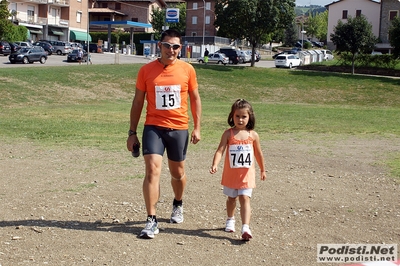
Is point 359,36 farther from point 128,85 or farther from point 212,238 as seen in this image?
point 212,238

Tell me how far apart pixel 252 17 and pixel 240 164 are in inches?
1655

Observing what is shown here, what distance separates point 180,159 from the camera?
605cm

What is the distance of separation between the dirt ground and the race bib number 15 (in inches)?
53.7

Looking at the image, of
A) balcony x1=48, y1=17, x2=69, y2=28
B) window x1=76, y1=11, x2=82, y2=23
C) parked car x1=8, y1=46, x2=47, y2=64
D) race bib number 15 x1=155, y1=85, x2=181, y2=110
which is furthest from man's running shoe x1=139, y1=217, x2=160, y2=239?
window x1=76, y1=11, x2=82, y2=23

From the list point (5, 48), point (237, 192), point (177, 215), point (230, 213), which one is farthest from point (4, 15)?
point (237, 192)

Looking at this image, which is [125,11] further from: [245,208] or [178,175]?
[245,208]

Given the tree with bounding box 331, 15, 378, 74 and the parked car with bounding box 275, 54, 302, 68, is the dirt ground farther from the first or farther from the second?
the parked car with bounding box 275, 54, 302, 68

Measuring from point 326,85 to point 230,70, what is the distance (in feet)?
26.8

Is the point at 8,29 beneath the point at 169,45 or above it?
above

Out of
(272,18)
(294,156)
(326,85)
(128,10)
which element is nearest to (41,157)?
(294,156)

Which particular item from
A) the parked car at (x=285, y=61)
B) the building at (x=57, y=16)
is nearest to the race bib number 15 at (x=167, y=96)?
the parked car at (x=285, y=61)

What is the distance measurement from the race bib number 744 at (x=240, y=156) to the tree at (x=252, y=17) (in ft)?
136

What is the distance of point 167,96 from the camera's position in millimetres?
5871

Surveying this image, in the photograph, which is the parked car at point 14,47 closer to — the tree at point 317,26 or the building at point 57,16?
the building at point 57,16
